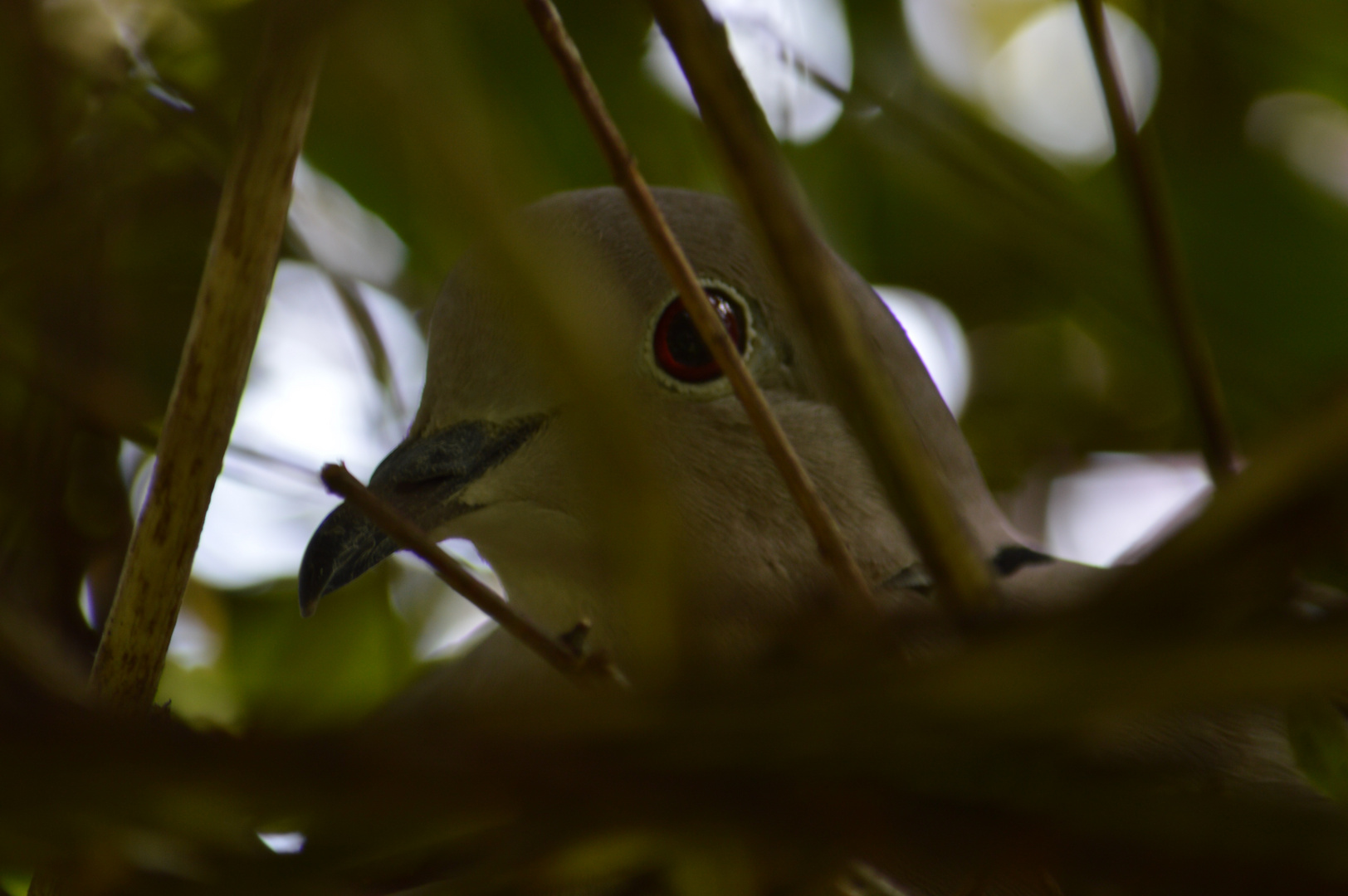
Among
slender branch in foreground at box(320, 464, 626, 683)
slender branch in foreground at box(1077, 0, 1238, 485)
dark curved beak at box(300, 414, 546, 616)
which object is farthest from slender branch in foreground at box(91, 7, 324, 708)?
slender branch in foreground at box(1077, 0, 1238, 485)

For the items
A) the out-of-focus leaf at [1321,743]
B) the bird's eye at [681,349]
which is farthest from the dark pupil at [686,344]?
the out-of-focus leaf at [1321,743]

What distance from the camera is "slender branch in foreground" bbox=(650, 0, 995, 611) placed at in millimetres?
613

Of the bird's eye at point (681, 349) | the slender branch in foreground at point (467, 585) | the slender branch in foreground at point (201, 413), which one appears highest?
the bird's eye at point (681, 349)

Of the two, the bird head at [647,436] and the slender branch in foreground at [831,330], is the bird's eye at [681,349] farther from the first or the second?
the slender branch in foreground at [831,330]

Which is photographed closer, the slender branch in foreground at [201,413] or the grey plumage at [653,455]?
the slender branch in foreground at [201,413]

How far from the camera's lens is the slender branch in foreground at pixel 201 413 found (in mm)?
840

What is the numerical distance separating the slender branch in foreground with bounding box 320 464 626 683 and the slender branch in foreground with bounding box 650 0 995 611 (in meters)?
0.23

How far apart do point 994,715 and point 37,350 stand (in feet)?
4.79

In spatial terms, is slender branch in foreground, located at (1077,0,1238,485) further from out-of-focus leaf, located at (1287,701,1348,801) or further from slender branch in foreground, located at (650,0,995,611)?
slender branch in foreground, located at (650,0,995,611)

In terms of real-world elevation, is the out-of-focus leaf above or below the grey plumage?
below

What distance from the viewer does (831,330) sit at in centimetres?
61

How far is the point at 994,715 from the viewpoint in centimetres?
44

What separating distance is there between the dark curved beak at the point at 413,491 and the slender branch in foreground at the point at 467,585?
0.60 m

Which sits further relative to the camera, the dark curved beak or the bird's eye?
the bird's eye
